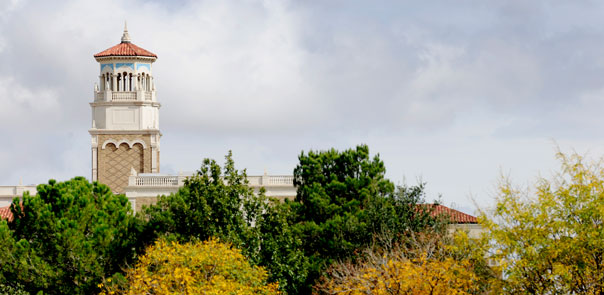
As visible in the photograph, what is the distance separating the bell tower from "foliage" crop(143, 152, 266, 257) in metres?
33.9

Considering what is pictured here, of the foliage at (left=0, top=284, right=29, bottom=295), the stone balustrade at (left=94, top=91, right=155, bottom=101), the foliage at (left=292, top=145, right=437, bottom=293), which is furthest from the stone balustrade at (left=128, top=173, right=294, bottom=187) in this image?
the foliage at (left=0, top=284, right=29, bottom=295)

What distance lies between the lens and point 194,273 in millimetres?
43281

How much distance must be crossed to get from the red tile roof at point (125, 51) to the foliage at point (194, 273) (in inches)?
1614

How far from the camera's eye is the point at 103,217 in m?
50.5

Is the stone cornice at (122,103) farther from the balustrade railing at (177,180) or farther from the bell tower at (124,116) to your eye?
the balustrade railing at (177,180)

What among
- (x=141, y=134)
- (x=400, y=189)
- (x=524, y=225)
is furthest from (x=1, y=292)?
(x=141, y=134)

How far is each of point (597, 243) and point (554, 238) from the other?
1912 millimetres

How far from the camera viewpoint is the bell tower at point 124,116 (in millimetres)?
83438

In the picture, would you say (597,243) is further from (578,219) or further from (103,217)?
(103,217)

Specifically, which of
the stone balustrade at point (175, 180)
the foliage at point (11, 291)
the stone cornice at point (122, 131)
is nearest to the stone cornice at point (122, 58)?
the stone cornice at point (122, 131)

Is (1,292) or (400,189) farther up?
(400,189)

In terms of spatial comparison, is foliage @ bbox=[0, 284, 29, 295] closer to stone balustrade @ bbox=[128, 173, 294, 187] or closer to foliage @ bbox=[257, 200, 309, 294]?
foliage @ bbox=[257, 200, 309, 294]

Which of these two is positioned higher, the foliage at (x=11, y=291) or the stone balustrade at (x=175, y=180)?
the stone balustrade at (x=175, y=180)

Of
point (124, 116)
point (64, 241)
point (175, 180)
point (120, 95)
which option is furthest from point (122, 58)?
point (64, 241)
